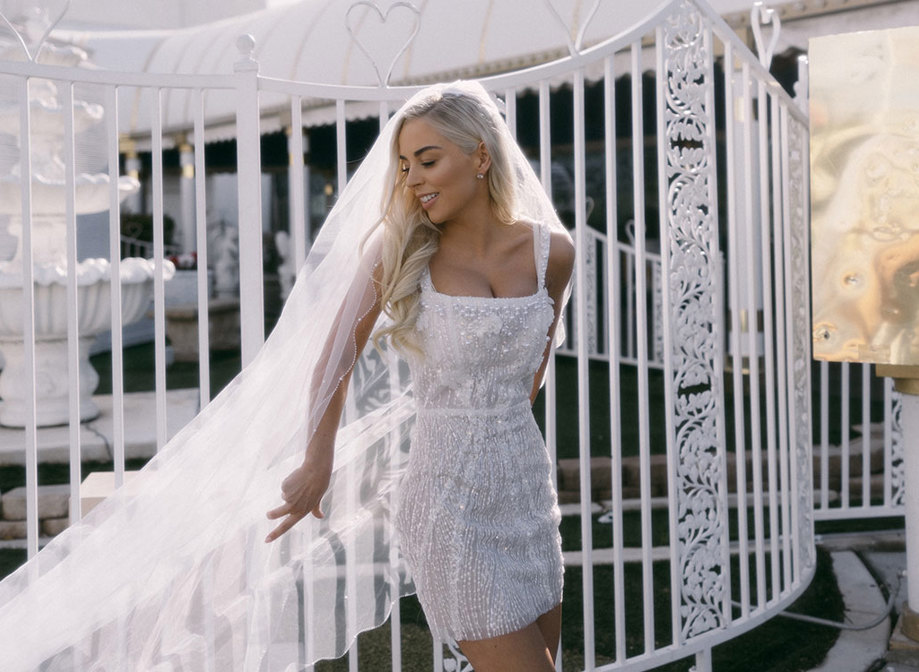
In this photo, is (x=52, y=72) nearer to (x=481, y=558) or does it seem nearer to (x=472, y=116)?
(x=472, y=116)

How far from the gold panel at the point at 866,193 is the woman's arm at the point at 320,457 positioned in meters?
1.94

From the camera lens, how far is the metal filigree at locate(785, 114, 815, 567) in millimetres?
3920

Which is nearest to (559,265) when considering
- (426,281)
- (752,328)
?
(426,281)

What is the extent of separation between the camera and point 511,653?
2.02m

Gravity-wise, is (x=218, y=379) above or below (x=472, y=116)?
below

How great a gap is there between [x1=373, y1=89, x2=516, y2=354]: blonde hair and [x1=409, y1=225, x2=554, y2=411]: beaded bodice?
0.13ft

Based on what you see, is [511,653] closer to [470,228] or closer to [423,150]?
[470,228]

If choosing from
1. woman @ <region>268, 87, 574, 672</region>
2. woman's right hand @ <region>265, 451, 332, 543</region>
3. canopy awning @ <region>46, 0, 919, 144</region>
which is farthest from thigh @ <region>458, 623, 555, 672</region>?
canopy awning @ <region>46, 0, 919, 144</region>

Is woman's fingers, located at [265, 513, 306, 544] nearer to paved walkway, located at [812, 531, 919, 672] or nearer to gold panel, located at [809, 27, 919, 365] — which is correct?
gold panel, located at [809, 27, 919, 365]

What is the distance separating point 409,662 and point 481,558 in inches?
61.8

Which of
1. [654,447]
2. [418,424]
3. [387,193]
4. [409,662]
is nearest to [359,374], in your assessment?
[418,424]

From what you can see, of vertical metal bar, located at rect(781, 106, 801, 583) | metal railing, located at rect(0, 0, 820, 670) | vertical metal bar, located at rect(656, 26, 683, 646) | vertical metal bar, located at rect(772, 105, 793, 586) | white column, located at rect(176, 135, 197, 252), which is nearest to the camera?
metal railing, located at rect(0, 0, 820, 670)

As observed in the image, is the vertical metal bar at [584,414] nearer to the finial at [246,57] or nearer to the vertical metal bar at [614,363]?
the vertical metal bar at [614,363]

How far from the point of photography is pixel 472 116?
2.09 m
